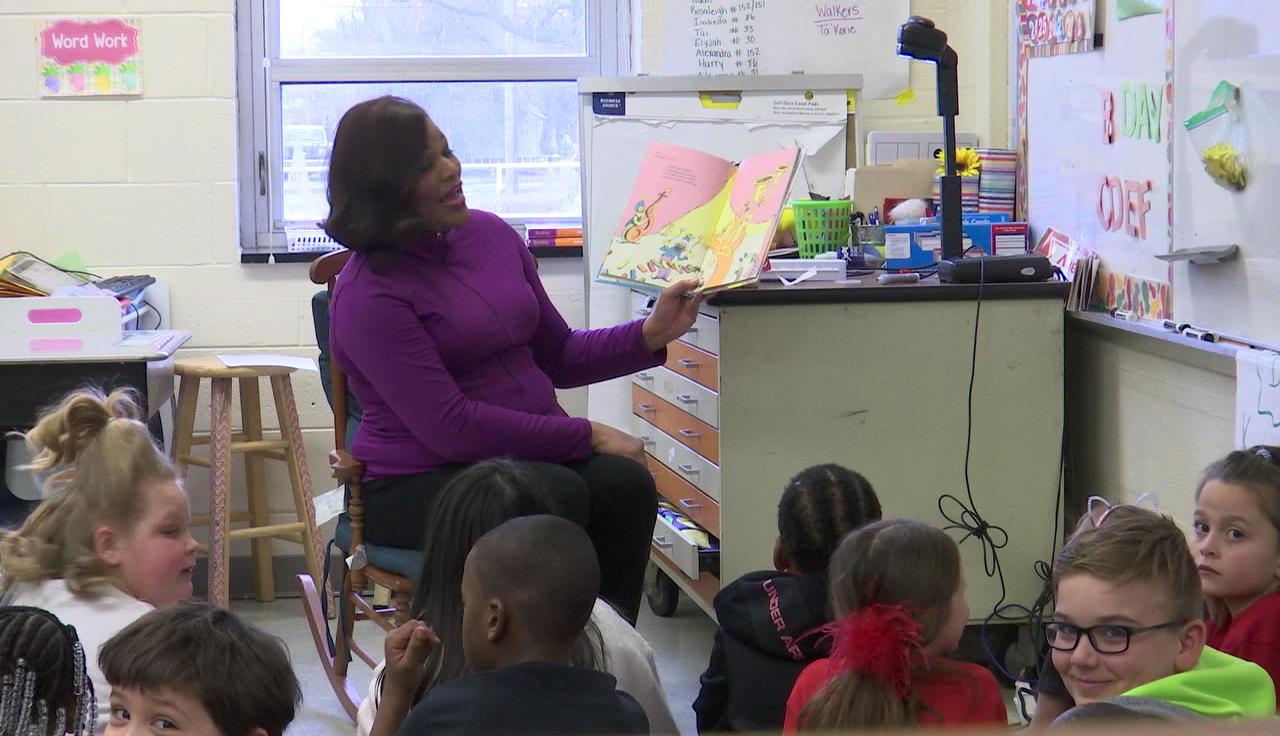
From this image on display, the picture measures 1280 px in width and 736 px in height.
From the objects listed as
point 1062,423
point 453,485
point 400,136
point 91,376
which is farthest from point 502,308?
point 1062,423

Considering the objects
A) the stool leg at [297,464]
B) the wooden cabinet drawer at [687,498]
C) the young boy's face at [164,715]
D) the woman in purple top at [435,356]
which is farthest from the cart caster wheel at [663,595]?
the young boy's face at [164,715]

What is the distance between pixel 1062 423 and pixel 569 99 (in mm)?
1788

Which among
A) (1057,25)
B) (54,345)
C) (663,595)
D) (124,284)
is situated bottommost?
(663,595)

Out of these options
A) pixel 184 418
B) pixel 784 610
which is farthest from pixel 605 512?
pixel 184 418

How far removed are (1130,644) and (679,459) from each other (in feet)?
5.55

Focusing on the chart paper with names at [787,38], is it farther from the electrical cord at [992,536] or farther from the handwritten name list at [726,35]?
the electrical cord at [992,536]

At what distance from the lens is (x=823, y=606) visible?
5.84ft

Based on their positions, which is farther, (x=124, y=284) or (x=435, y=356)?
(x=124, y=284)

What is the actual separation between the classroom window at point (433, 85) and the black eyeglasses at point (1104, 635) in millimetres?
2692

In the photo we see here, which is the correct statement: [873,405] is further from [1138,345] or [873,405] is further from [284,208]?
[284,208]

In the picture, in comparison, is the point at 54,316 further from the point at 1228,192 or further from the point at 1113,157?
the point at 1228,192

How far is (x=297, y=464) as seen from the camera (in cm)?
345

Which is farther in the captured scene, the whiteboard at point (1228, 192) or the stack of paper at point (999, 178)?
the stack of paper at point (999, 178)

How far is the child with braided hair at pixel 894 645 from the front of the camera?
133 centimetres
